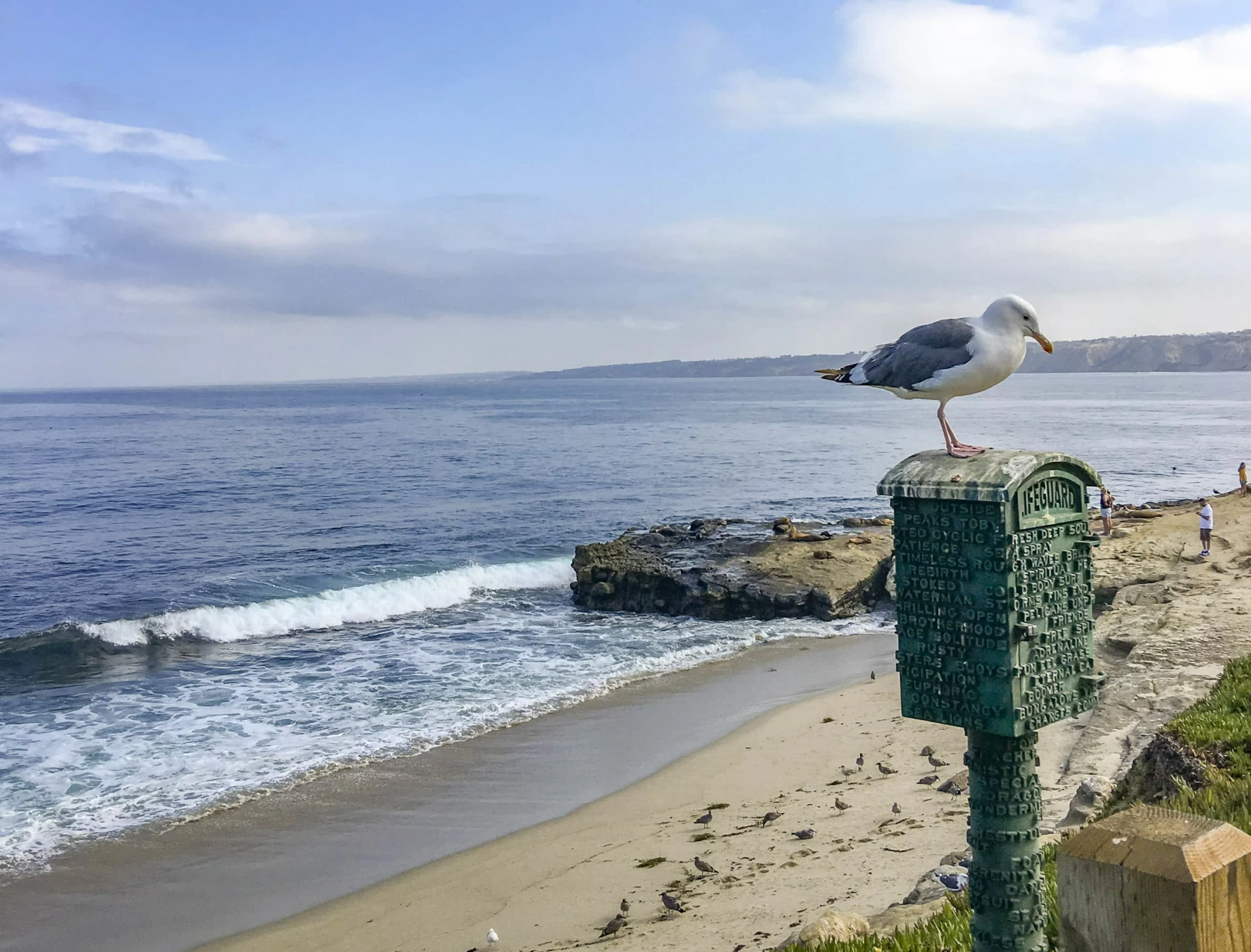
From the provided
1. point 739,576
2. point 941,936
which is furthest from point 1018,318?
point 739,576

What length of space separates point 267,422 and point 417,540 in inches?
2970

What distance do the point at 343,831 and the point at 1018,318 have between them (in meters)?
9.66

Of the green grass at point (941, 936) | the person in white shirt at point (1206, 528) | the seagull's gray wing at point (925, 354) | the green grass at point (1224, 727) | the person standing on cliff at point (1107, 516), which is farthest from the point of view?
the person standing on cliff at point (1107, 516)

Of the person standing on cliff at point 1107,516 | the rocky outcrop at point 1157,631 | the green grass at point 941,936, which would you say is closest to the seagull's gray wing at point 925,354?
the green grass at point 941,936

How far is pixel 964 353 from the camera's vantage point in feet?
15.4

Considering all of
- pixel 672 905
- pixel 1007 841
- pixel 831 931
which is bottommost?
pixel 672 905

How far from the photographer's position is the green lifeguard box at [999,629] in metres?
3.29

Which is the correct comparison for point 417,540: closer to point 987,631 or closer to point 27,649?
point 27,649

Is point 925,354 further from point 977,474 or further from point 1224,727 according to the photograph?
point 1224,727

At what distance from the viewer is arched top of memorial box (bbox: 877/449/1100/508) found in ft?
10.7

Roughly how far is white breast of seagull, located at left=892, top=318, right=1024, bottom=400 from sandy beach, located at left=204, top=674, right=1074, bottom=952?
4.40m

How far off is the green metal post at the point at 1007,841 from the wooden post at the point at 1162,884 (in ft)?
3.19

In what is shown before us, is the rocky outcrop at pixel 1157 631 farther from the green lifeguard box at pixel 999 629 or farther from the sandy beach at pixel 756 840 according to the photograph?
the green lifeguard box at pixel 999 629

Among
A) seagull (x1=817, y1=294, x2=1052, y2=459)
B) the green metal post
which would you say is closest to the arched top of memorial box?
the green metal post
